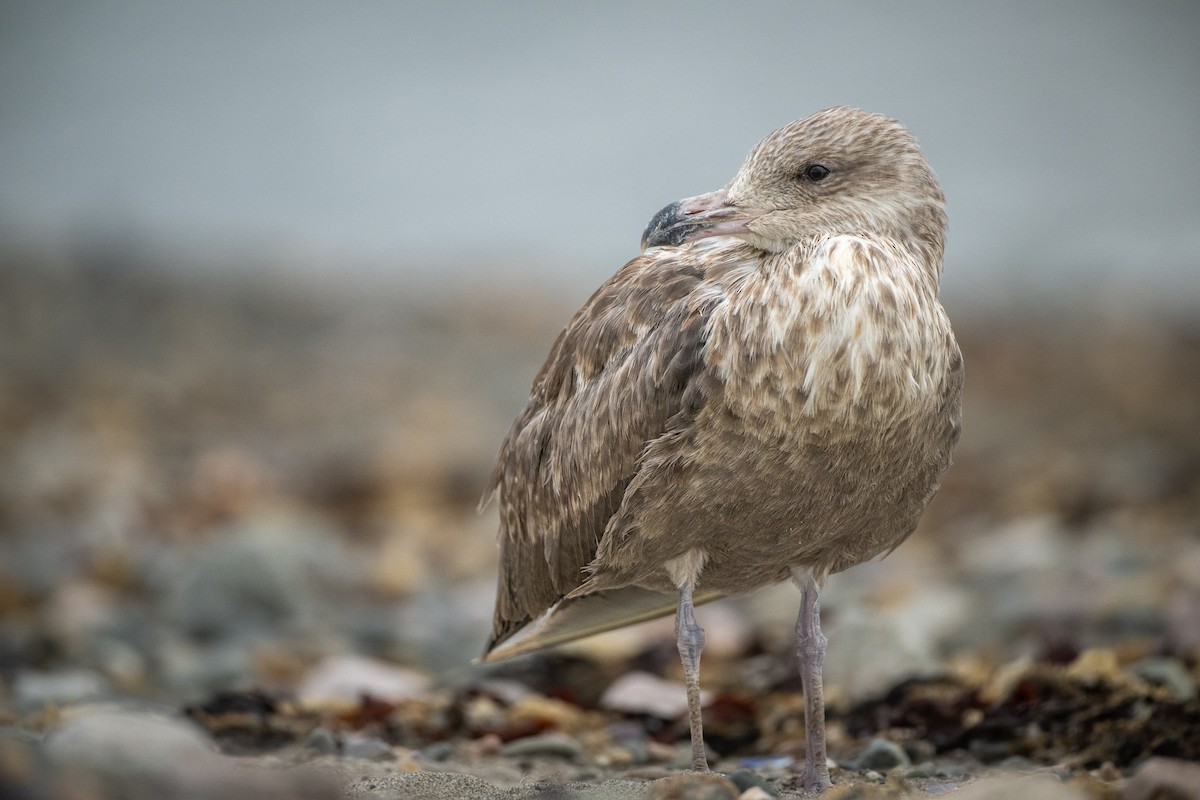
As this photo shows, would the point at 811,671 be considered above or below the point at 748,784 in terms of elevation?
above

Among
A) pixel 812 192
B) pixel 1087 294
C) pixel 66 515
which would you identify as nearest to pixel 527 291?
pixel 1087 294

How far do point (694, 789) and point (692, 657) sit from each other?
2.51 feet

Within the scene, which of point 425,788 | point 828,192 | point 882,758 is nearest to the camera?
point 425,788

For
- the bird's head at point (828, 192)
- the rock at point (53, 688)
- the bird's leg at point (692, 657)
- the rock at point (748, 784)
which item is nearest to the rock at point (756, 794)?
the rock at point (748, 784)

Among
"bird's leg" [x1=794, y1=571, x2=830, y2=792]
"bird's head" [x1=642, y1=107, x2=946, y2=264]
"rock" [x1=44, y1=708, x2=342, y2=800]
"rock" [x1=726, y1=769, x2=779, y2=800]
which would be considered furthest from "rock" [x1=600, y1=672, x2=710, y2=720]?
"rock" [x1=44, y1=708, x2=342, y2=800]

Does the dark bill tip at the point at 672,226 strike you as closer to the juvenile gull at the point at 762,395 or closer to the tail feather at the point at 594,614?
the juvenile gull at the point at 762,395

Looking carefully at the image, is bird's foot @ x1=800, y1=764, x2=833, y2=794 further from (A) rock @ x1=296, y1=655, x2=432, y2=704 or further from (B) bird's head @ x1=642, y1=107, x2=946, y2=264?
(A) rock @ x1=296, y1=655, x2=432, y2=704

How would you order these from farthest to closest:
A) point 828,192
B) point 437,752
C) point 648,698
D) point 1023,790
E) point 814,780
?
point 648,698 → point 437,752 → point 814,780 → point 828,192 → point 1023,790

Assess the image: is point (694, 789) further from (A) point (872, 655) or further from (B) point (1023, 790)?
(A) point (872, 655)

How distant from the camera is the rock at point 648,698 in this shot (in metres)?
5.86

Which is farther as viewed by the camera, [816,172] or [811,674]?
[811,674]

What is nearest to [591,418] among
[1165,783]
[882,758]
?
[882,758]

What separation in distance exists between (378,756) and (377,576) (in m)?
4.09

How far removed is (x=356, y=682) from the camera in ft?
20.6
